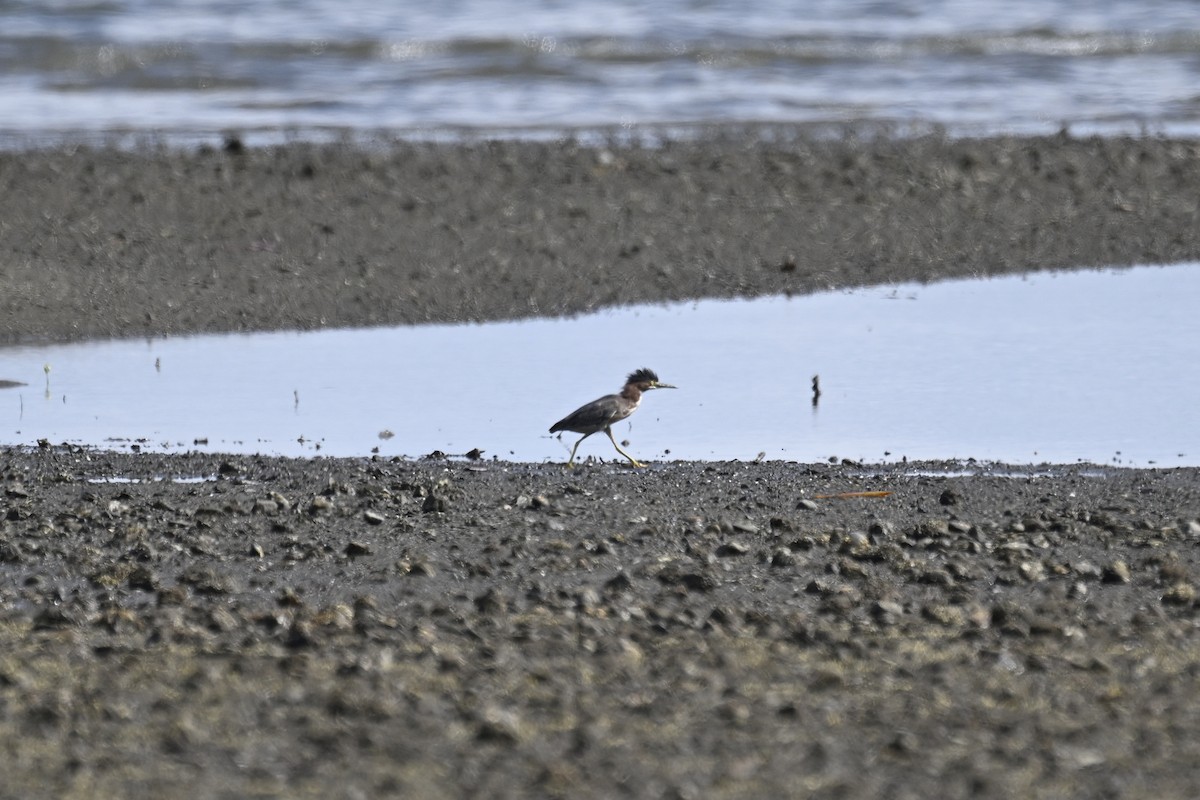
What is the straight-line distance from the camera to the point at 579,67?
91.5 ft

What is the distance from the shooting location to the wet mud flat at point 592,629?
213 inches

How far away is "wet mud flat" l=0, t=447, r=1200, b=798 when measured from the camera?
5414 millimetres

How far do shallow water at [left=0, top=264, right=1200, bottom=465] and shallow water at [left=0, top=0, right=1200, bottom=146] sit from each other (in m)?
7.83

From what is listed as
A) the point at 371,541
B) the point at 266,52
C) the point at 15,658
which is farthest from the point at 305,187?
the point at 266,52

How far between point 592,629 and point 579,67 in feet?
71.8

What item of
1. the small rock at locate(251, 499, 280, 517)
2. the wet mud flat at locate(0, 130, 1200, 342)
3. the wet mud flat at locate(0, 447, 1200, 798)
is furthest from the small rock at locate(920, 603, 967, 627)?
the wet mud flat at locate(0, 130, 1200, 342)

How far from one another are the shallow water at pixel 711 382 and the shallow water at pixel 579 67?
7.83 metres

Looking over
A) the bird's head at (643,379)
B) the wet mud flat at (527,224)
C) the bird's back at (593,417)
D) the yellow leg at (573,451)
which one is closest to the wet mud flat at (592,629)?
the yellow leg at (573,451)

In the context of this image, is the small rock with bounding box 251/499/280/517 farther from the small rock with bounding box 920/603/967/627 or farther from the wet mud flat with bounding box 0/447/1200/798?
the small rock with bounding box 920/603/967/627

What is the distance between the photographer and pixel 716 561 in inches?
305

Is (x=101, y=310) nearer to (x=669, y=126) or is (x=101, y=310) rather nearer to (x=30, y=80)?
(x=669, y=126)

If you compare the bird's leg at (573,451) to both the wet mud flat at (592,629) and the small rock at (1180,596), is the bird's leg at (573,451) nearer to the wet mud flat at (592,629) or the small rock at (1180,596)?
the wet mud flat at (592,629)

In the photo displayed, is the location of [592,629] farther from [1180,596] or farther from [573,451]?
[573,451]

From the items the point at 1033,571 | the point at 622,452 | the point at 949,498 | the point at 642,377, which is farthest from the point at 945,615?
the point at 642,377
